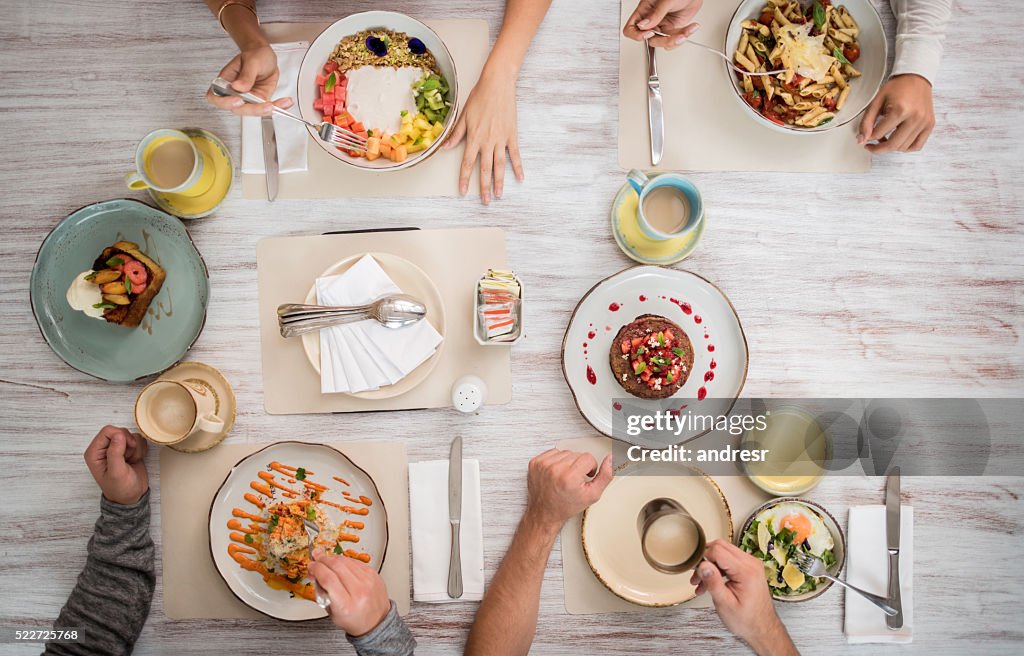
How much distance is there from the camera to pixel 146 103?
54.2 inches

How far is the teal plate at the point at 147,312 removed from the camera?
131 centimetres

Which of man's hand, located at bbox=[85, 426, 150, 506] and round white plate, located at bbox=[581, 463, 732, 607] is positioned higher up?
man's hand, located at bbox=[85, 426, 150, 506]

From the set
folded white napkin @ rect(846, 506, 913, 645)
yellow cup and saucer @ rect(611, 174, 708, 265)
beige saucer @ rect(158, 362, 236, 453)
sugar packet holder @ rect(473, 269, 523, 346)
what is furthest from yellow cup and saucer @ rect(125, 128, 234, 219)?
folded white napkin @ rect(846, 506, 913, 645)

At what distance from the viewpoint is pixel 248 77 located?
1237mm

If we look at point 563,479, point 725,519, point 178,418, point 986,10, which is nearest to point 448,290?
point 563,479

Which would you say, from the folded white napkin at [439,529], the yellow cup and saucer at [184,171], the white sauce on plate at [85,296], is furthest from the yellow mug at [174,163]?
the folded white napkin at [439,529]

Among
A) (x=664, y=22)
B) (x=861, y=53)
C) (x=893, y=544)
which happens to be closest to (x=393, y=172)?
(x=664, y=22)

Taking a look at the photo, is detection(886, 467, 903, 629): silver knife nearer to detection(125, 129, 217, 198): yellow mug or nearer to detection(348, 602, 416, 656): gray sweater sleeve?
detection(348, 602, 416, 656): gray sweater sleeve

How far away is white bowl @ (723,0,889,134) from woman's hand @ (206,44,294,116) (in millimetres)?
906

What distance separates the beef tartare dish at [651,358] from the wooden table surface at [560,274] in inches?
5.4

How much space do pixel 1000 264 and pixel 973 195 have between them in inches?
6.4

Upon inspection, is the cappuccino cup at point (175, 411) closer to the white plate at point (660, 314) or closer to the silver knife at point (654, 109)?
the white plate at point (660, 314)

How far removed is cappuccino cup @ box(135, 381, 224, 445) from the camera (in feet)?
4.14

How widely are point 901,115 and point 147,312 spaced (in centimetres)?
160
